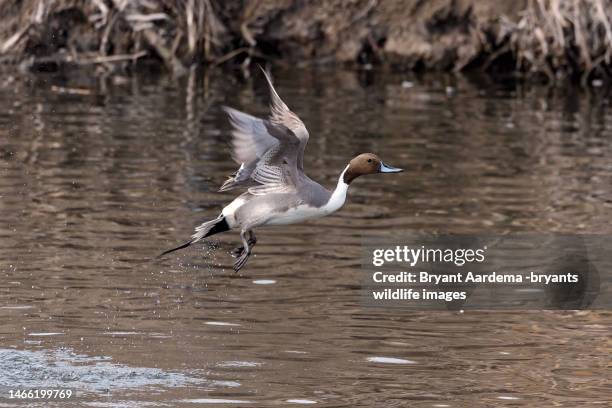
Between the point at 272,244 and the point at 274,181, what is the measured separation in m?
2.56

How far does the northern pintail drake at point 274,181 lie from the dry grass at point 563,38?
10.4 meters

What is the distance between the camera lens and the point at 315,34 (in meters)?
20.4

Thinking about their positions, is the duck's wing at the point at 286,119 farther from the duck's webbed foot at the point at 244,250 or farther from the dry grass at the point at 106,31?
the dry grass at the point at 106,31

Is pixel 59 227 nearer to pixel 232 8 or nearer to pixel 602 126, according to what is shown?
pixel 602 126

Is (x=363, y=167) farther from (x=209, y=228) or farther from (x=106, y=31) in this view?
(x=106, y=31)

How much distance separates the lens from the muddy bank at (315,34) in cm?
1886

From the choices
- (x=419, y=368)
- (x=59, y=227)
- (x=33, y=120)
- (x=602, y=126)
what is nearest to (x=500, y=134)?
(x=602, y=126)

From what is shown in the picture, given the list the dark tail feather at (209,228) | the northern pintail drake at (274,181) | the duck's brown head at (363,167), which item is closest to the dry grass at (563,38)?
the duck's brown head at (363,167)

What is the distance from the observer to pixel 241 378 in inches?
312

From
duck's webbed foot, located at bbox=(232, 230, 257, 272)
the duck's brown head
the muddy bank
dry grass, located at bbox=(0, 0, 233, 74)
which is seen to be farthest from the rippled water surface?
the duck's brown head

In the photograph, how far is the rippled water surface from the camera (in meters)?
8.00

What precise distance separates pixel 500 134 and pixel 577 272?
Answer: 18.1 feet

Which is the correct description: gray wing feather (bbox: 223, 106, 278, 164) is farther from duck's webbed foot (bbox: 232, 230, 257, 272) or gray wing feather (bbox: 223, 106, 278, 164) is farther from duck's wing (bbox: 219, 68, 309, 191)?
duck's webbed foot (bbox: 232, 230, 257, 272)

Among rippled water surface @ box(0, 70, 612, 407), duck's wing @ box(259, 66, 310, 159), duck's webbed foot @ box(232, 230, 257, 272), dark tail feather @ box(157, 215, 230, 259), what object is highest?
duck's wing @ box(259, 66, 310, 159)
